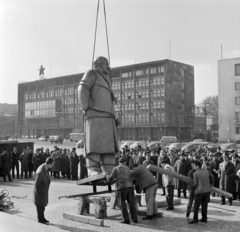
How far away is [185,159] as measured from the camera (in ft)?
44.7

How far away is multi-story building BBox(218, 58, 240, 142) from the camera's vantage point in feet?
199

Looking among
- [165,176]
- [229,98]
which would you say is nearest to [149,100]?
[229,98]

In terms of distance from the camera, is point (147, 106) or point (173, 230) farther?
point (147, 106)

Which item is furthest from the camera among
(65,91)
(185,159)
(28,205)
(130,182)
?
(65,91)

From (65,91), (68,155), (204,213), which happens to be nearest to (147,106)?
(65,91)

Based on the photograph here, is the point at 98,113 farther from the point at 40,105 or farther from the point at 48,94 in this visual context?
the point at 40,105

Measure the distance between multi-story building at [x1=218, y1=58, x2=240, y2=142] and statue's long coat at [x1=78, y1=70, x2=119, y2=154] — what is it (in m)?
54.5

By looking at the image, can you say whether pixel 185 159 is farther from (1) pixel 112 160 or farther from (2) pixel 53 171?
(2) pixel 53 171

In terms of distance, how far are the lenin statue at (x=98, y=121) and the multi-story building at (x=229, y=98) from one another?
54.5 metres

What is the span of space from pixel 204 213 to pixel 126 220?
2.06m

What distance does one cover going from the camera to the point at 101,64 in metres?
10.4

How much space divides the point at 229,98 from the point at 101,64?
2170 inches

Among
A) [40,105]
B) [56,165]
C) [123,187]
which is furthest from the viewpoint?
[40,105]

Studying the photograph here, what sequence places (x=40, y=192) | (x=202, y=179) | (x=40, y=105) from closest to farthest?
(x=40, y=192) → (x=202, y=179) → (x=40, y=105)
